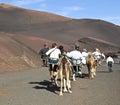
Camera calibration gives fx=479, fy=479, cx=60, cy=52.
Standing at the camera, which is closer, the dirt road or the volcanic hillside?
the dirt road

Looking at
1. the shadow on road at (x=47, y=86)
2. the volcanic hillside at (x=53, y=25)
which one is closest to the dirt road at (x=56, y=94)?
the shadow on road at (x=47, y=86)

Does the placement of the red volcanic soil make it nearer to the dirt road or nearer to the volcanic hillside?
the dirt road

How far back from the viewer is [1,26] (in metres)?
141

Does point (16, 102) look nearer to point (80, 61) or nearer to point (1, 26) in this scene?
point (80, 61)

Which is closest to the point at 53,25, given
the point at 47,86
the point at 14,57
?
the point at 14,57

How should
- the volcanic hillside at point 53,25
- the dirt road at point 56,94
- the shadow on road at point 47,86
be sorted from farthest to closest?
the volcanic hillside at point 53,25
the shadow on road at point 47,86
the dirt road at point 56,94

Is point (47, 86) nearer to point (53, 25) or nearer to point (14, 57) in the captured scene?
point (14, 57)

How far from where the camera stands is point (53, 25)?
149500 mm

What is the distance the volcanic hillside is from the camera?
5394 inches

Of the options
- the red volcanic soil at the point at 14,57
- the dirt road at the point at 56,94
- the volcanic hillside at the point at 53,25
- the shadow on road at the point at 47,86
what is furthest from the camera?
the volcanic hillside at the point at 53,25

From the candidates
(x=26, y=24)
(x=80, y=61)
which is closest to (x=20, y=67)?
(x=80, y=61)

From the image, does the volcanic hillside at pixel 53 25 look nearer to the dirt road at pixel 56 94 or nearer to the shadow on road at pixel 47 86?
the shadow on road at pixel 47 86

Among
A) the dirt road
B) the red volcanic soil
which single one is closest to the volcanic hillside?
the red volcanic soil

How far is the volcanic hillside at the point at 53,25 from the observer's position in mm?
137000
